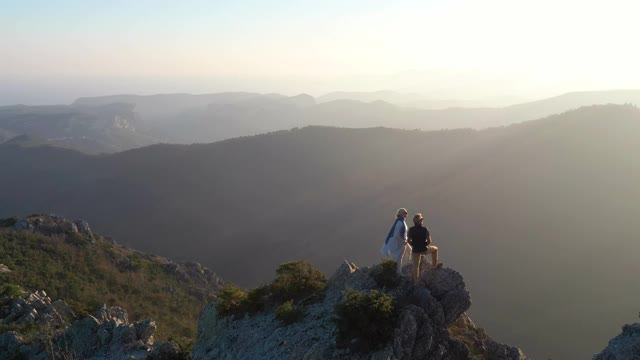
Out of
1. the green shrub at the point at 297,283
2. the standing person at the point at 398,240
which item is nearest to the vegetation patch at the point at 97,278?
the green shrub at the point at 297,283

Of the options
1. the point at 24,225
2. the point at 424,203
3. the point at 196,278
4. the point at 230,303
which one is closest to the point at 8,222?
the point at 24,225

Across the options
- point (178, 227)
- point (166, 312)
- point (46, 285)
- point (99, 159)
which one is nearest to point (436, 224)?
point (178, 227)

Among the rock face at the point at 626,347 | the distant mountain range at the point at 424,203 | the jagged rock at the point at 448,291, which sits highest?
the jagged rock at the point at 448,291

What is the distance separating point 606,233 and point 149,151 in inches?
4658

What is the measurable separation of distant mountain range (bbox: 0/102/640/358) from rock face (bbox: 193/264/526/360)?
43242 millimetres

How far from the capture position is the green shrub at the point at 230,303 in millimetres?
15531

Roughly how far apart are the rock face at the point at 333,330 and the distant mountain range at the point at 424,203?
4324cm

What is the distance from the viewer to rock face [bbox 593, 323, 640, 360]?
1028 centimetres

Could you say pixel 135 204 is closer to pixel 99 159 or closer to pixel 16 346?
pixel 99 159

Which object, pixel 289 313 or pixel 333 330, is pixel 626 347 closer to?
pixel 333 330

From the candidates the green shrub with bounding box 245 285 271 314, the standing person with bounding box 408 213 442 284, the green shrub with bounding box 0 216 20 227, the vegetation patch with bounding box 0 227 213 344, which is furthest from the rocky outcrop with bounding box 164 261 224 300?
the standing person with bounding box 408 213 442 284

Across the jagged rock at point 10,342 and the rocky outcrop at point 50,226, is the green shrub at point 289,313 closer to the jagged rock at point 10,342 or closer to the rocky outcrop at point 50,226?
the jagged rock at point 10,342

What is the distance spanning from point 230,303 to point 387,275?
17.6ft

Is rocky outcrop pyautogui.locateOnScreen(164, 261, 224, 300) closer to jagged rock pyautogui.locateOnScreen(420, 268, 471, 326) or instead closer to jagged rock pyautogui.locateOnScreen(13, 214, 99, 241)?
jagged rock pyautogui.locateOnScreen(13, 214, 99, 241)
